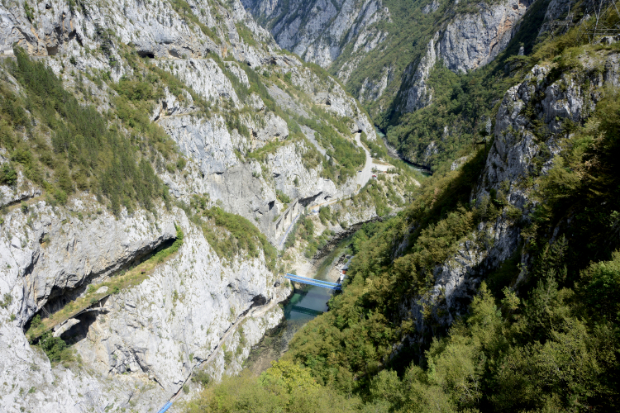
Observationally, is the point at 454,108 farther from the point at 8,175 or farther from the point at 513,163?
the point at 8,175

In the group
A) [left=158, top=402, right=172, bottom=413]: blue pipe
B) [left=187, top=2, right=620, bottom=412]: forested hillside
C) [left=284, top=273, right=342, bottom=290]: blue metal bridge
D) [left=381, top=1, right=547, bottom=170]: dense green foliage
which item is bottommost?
[left=158, top=402, right=172, bottom=413]: blue pipe

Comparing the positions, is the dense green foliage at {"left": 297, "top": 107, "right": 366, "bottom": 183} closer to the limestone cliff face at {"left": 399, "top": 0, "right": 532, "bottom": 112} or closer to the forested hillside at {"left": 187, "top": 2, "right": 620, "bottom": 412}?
the forested hillside at {"left": 187, "top": 2, "right": 620, "bottom": 412}

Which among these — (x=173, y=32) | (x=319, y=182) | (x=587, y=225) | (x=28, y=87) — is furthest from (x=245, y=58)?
(x=587, y=225)

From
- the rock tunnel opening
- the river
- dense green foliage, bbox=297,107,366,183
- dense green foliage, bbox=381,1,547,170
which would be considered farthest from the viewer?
dense green foliage, bbox=381,1,547,170

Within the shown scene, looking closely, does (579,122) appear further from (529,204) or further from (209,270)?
(209,270)

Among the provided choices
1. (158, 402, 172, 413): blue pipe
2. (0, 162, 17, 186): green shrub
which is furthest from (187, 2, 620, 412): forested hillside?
(0, 162, 17, 186): green shrub

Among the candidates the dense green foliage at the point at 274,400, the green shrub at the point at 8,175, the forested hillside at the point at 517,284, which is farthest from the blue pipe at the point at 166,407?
the green shrub at the point at 8,175
